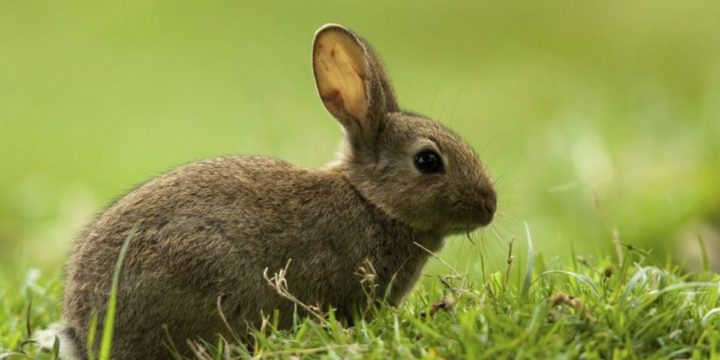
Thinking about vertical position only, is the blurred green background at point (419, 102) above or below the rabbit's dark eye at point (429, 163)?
below

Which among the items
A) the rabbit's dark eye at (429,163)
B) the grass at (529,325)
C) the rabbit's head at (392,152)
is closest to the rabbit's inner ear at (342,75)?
the rabbit's head at (392,152)

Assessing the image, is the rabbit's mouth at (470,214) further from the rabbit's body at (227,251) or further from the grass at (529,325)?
the grass at (529,325)

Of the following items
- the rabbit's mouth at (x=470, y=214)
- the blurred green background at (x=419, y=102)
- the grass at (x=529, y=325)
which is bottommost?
the blurred green background at (x=419, y=102)

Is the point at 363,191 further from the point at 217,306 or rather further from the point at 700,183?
the point at 700,183

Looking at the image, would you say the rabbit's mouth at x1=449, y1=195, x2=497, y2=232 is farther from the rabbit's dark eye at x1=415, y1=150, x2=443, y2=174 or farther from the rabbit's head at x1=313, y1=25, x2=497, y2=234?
the rabbit's dark eye at x1=415, y1=150, x2=443, y2=174

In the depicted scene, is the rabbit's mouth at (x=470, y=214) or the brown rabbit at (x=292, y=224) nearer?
the brown rabbit at (x=292, y=224)

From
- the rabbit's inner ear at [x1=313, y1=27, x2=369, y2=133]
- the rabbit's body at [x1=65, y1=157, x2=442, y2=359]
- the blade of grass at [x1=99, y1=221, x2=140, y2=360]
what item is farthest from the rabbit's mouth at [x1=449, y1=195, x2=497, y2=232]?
the blade of grass at [x1=99, y1=221, x2=140, y2=360]

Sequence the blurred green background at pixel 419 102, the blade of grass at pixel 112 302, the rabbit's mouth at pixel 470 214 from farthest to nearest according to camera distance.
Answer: the blurred green background at pixel 419 102 < the rabbit's mouth at pixel 470 214 < the blade of grass at pixel 112 302
